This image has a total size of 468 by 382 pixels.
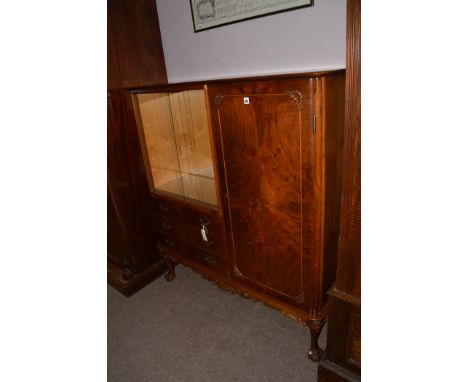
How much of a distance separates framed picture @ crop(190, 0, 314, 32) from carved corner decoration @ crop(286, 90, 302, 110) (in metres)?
0.67

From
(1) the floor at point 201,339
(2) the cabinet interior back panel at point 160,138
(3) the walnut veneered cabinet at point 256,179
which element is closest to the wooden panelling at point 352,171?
(3) the walnut veneered cabinet at point 256,179

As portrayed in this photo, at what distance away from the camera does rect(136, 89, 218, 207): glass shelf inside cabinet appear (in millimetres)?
1960

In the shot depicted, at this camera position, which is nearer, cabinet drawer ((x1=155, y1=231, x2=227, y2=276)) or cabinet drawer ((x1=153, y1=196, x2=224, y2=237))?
cabinet drawer ((x1=153, y1=196, x2=224, y2=237))

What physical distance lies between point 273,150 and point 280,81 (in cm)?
31

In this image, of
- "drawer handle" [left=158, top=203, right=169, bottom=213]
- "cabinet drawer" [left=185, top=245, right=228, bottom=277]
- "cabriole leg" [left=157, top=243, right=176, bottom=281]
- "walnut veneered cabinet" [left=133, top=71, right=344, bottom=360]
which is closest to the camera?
"walnut veneered cabinet" [left=133, top=71, right=344, bottom=360]

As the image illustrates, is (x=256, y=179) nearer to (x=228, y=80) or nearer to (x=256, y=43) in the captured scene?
(x=228, y=80)

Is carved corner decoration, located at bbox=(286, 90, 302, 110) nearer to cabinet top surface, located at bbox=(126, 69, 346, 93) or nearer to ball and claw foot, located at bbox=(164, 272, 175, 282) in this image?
cabinet top surface, located at bbox=(126, 69, 346, 93)

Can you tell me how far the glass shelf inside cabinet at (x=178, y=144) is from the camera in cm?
196

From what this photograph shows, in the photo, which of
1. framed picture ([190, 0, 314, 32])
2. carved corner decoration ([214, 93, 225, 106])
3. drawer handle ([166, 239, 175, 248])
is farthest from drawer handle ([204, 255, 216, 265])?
framed picture ([190, 0, 314, 32])

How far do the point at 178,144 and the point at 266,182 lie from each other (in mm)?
867

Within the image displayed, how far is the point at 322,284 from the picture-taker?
1586 mm

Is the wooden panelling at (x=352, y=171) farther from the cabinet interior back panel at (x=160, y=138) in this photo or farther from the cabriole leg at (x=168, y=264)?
the cabriole leg at (x=168, y=264)
